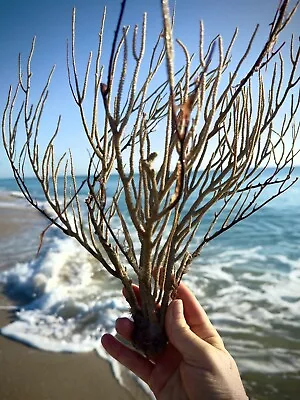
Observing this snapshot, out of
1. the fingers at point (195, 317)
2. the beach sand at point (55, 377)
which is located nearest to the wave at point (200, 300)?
the beach sand at point (55, 377)

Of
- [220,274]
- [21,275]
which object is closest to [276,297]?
[220,274]

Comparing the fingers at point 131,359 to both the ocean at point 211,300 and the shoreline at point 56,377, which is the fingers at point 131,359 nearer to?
the shoreline at point 56,377

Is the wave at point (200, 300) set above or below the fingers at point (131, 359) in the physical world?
below

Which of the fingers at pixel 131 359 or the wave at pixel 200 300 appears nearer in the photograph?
the fingers at pixel 131 359

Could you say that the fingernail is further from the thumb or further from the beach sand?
the beach sand

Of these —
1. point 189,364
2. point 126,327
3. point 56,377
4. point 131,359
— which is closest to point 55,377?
point 56,377

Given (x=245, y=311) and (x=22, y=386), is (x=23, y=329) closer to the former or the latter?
(x=22, y=386)
